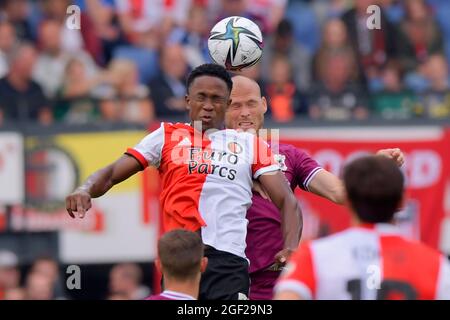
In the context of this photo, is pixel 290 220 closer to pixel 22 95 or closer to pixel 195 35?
pixel 22 95

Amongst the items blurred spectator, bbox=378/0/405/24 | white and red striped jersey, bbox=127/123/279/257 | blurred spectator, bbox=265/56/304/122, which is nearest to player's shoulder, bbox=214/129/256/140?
white and red striped jersey, bbox=127/123/279/257

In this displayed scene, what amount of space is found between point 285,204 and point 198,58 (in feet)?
22.8

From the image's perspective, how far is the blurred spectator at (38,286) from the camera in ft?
43.9

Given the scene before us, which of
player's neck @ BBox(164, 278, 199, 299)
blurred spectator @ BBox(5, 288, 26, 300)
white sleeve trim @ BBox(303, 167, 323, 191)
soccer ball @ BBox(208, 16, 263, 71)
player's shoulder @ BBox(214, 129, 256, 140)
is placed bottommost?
blurred spectator @ BBox(5, 288, 26, 300)

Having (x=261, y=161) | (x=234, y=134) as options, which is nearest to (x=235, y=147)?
(x=234, y=134)

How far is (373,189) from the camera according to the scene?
203 inches

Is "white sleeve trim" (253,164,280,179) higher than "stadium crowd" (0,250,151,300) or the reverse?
higher

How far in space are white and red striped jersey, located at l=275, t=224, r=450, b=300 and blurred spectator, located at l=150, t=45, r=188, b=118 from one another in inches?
341

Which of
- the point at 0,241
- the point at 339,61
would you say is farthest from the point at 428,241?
the point at 0,241

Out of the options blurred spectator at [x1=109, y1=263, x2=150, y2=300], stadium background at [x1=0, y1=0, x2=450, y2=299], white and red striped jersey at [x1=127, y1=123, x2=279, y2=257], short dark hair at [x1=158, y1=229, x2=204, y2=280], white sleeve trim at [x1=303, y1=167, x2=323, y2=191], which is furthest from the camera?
blurred spectator at [x1=109, y1=263, x2=150, y2=300]

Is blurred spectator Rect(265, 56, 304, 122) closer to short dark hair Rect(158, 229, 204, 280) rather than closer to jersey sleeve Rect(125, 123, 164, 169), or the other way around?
jersey sleeve Rect(125, 123, 164, 169)

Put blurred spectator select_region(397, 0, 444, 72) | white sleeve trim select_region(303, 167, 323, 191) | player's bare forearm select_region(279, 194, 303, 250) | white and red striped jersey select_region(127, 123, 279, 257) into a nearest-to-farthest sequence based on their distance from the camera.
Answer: white and red striped jersey select_region(127, 123, 279, 257), player's bare forearm select_region(279, 194, 303, 250), white sleeve trim select_region(303, 167, 323, 191), blurred spectator select_region(397, 0, 444, 72)

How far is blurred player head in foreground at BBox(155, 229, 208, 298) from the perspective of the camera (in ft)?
20.6
